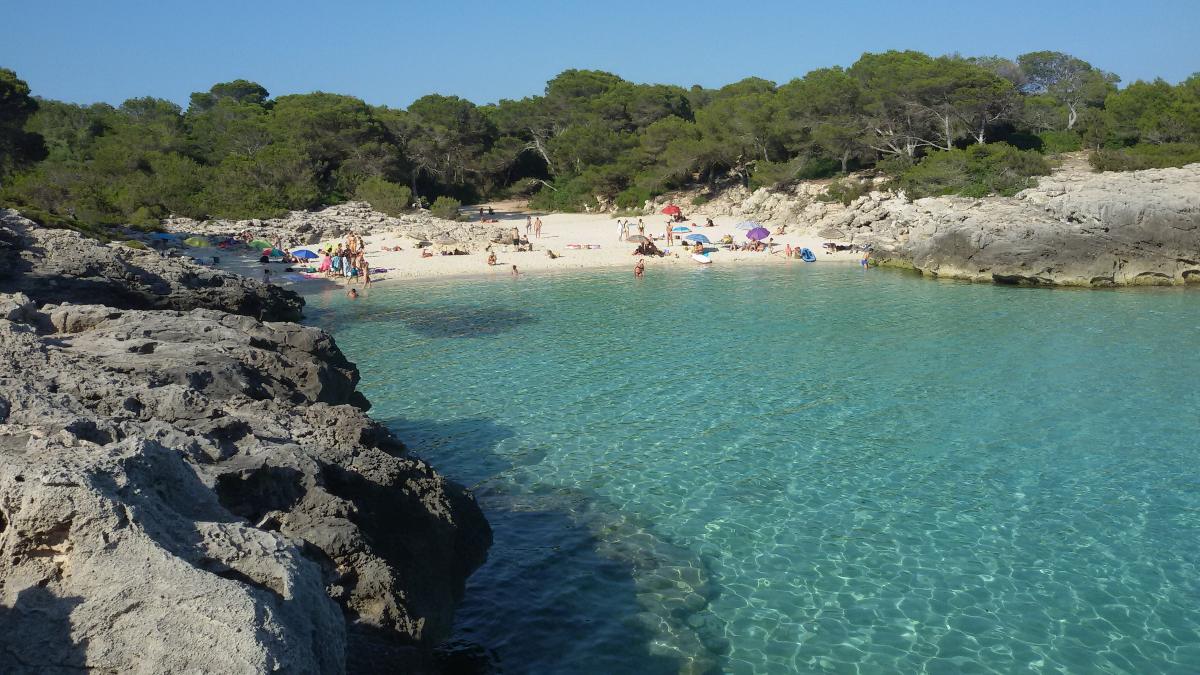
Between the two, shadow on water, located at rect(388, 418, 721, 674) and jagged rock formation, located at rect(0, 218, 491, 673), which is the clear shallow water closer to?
shadow on water, located at rect(388, 418, 721, 674)

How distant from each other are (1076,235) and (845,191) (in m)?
17.7

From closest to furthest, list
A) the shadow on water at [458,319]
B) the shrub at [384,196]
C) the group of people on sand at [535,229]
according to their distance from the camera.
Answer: the shadow on water at [458,319] < the group of people on sand at [535,229] < the shrub at [384,196]

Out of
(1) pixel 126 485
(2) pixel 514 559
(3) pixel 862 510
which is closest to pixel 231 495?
(1) pixel 126 485

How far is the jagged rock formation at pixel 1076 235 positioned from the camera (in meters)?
27.5

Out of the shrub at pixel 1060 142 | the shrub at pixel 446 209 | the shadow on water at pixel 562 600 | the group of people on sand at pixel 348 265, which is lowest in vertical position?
the shadow on water at pixel 562 600

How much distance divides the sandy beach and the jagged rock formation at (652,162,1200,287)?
5603 mm

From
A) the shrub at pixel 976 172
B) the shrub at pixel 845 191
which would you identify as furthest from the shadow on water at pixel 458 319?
the shrub at pixel 845 191

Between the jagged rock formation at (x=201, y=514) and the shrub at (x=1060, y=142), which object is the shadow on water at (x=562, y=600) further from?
the shrub at (x=1060, y=142)

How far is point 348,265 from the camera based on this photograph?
3350cm

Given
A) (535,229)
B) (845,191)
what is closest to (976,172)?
(845,191)

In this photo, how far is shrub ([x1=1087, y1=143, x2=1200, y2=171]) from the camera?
118 feet

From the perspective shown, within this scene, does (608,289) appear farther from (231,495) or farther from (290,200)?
(290,200)

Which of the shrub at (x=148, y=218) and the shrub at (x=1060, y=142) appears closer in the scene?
the shrub at (x=148, y=218)

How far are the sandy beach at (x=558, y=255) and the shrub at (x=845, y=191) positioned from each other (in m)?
3.81
